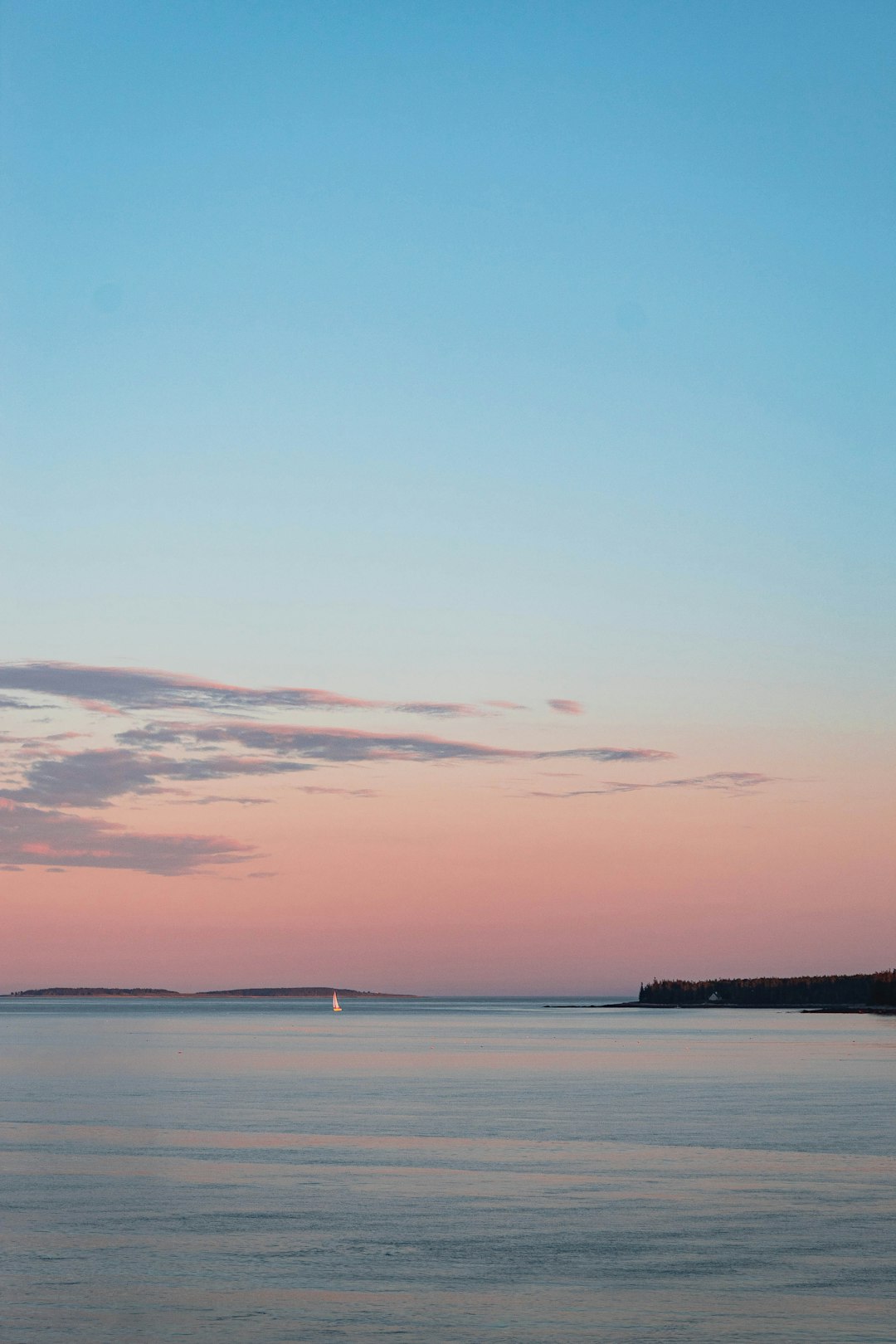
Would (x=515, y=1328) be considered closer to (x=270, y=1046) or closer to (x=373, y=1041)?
(x=270, y=1046)

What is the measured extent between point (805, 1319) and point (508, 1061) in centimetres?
6692

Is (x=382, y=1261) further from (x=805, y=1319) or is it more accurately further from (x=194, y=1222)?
(x=805, y=1319)

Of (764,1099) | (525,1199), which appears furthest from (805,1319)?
(764,1099)

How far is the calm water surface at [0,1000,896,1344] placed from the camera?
772 inches

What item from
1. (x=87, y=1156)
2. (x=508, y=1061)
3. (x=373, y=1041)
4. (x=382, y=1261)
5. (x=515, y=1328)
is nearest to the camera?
(x=515, y=1328)

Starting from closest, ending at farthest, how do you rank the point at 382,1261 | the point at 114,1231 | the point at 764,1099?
the point at 382,1261 → the point at 114,1231 → the point at 764,1099

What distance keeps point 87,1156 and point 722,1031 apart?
394 ft

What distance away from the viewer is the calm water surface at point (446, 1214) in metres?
19.6

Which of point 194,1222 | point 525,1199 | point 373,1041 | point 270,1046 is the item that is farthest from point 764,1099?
point 373,1041

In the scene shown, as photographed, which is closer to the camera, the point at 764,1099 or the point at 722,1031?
the point at 764,1099

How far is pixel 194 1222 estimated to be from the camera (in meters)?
26.4

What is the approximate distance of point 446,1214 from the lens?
89.8 feet

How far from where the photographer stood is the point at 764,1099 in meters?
53.8

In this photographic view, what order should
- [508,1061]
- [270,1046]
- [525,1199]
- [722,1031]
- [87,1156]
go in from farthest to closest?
[722,1031], [270,1046], [508,1061], [87,1156], [525,1199]
